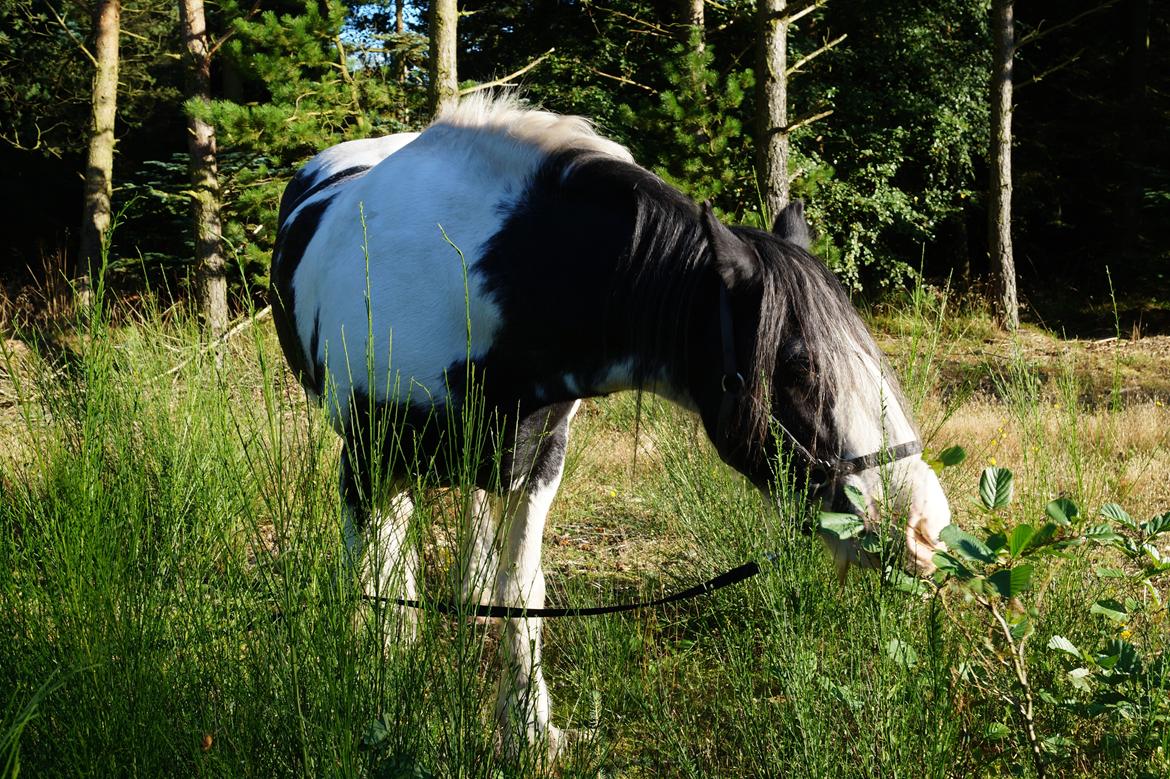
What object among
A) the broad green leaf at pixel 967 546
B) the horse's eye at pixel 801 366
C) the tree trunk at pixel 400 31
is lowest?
the broad green leaf at pixel 967 546

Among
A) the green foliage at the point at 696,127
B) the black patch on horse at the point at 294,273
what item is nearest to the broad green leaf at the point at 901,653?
the black patch on horse at the point at 294,273

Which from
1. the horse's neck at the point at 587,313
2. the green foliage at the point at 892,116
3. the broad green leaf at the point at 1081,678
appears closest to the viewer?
the broad green leaf at the point at 1081,678

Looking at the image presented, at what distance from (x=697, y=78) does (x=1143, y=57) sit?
447 inches

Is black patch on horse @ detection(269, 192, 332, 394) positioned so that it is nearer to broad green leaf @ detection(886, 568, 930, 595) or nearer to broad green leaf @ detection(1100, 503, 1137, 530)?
broad green leaf @ detection(886, 568, 930, 595)

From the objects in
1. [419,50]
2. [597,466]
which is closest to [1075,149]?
[419,50]

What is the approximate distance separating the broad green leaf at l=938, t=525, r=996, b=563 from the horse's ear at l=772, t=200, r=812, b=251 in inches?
43.2

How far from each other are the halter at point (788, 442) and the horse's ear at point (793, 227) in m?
0.44

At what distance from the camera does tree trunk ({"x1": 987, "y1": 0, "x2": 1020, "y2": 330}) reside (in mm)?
12539

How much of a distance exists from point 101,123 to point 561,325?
1115 cm

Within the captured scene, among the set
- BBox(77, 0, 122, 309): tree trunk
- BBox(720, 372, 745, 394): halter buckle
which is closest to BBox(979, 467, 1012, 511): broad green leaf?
BBox(720, 372, 745, 394): halter buckle

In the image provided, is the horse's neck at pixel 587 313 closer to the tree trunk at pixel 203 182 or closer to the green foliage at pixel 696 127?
the green foliage at pixel 696 127

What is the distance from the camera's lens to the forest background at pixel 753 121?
1000 cm

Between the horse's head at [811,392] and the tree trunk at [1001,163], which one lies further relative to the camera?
the tree trunk at [1001,163]

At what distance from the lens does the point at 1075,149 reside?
17.0m
